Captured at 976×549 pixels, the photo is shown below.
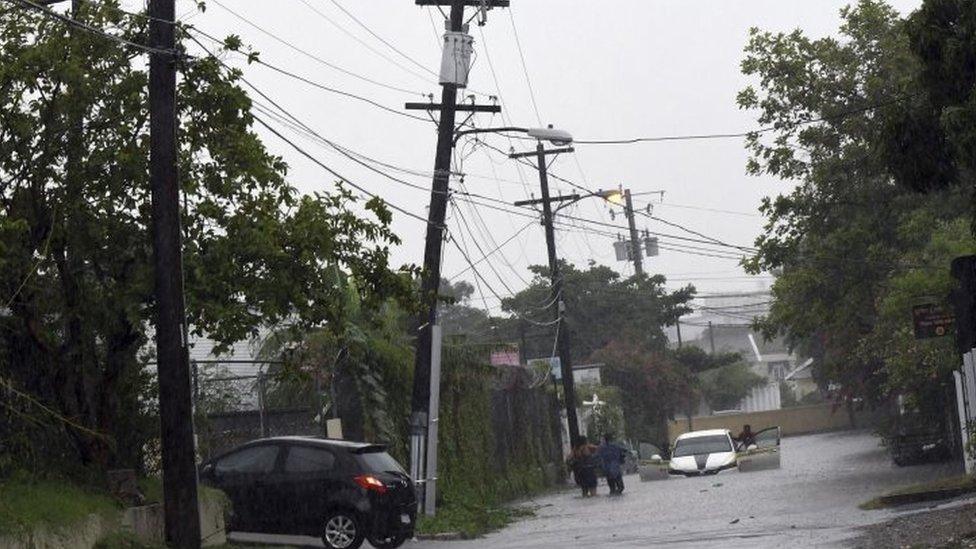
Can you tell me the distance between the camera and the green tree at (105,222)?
1880 cm

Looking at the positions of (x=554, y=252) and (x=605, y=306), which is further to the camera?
(x=605, y=306)

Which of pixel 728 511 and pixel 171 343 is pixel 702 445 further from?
pixel 171 343

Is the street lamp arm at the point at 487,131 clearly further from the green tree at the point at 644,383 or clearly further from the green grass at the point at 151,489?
the green tree at the point at 644,383

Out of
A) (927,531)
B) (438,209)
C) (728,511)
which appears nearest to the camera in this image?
(927,531)

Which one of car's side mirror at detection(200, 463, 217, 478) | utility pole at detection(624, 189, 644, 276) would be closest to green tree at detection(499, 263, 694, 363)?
utility pole at detection(624, 189, 644, 276)

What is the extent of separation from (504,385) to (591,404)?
64.5 feet

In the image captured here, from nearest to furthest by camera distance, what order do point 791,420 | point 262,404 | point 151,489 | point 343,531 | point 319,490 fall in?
point 151,489 → point 343,531 → point 319,490 → point 262,404 → point 791,420

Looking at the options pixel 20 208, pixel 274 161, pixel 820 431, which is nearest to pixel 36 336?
pixel 20 208

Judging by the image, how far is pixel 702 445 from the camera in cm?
4772

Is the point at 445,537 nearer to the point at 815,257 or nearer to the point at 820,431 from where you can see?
the point at 815,257

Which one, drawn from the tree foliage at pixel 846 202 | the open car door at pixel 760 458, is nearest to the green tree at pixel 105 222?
the tree foliage at pixel 846 202

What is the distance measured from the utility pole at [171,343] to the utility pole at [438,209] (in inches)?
404

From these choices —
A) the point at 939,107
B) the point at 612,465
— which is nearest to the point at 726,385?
the point at 612,465

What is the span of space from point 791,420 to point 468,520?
2646 inches
